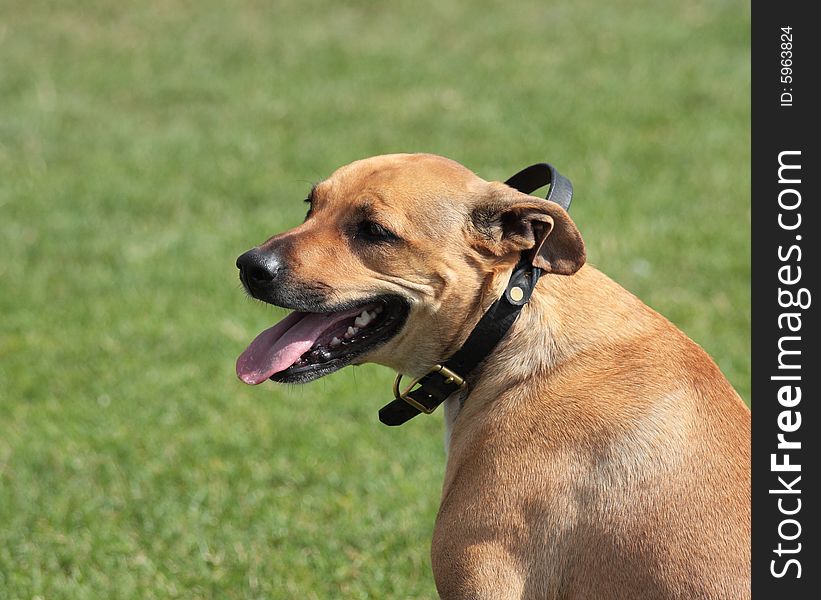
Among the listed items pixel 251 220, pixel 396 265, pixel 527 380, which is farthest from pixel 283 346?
pixel 251 220

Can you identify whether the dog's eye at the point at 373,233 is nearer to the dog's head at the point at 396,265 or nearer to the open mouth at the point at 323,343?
the dog's head at the point at 396,265

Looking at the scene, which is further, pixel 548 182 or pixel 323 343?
pixel 548 182

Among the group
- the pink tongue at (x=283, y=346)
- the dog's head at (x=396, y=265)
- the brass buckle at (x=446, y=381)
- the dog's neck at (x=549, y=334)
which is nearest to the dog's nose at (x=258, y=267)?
the dog's head at (x=396, y=265)

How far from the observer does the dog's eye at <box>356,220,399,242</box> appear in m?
4.07

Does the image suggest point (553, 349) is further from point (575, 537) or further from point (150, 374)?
point (150, 374)

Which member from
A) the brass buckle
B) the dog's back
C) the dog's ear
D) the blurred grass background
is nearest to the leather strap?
the dog's ear

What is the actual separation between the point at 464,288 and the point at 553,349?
14.8 inches

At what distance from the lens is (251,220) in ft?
31.2

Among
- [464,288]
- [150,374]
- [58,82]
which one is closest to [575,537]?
[464,288]

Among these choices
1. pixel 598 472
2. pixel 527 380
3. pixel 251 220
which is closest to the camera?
pixel 598 472

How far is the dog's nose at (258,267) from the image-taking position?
4.02m

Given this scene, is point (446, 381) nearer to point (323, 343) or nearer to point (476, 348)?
point (476, 348)

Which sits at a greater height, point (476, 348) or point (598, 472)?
point (476, 348)

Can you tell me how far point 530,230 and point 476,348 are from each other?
45 cm
